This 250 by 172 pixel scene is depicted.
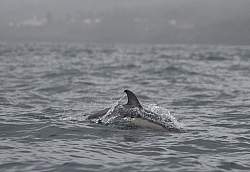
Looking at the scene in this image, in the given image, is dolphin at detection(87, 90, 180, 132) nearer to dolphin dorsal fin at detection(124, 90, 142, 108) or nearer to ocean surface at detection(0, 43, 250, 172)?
dolphin dorsal fin at detection(124, 90, 142, 108)

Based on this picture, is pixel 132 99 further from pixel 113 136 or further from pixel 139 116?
pixel 113 136

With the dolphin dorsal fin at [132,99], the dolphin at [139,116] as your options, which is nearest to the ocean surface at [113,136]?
the dolphin at [139,116]

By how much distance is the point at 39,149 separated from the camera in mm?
11367

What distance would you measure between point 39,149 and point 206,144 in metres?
4.35

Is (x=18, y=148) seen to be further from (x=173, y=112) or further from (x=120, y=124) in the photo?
(x=173, y=112)

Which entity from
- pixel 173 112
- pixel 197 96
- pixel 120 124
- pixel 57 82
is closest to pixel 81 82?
pixel 57 82

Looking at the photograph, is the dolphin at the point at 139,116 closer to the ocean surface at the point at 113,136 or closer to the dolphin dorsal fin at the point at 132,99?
the dolphin dorsal fin at the point at 132,99

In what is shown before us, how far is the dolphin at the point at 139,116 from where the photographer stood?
14.4 meters

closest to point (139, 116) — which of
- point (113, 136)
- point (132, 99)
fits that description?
point (132, 99)

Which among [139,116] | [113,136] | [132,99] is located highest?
[132,99]

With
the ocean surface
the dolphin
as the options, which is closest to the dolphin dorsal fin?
the dolphin

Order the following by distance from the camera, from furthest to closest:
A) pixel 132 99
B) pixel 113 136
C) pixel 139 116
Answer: pixel 132 99
pixel 139 116
pixel 113 136

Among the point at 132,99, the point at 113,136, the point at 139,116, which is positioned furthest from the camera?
the point at 132,99

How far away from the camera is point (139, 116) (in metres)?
14.8
